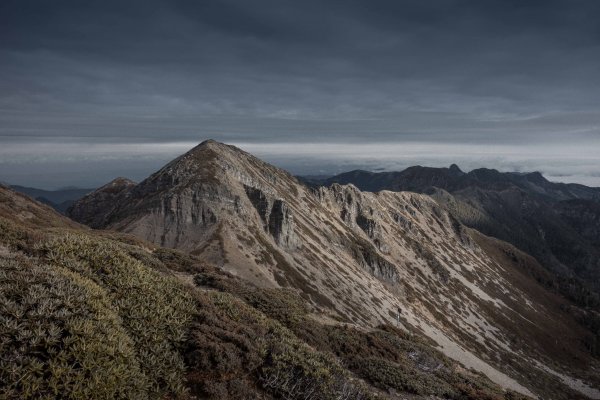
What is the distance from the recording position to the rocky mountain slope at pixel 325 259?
9906cm

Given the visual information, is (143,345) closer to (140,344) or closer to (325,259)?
(140,344)

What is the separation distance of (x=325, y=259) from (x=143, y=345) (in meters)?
112

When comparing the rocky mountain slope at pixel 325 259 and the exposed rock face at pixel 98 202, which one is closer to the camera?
the rocky mountain slope at pixel 325 259

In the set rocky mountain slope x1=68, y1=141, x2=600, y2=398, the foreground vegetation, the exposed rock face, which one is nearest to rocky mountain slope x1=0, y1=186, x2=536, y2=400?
the foreground vegetation

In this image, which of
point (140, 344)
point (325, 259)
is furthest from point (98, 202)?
point (140, 344)

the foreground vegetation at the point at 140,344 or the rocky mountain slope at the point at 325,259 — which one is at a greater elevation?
the foreground vegetation at the point at 140,344

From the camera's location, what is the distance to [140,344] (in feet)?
47.0

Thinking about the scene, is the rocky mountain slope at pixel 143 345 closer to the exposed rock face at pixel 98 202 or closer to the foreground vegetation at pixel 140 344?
the foreground vegetation at pixel 140 344

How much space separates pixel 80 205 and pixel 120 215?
230 ft

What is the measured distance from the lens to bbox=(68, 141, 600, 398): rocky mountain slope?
99.1 meters

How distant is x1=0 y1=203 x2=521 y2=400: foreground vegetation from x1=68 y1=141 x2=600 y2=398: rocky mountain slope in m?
46.1

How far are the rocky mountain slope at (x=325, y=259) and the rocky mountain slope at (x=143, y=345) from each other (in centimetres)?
4610

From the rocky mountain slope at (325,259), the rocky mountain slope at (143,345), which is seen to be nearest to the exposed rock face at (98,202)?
Result: the rocky mountain slope at (325,259)

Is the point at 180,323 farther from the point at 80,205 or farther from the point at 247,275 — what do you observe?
the point at 80,205
